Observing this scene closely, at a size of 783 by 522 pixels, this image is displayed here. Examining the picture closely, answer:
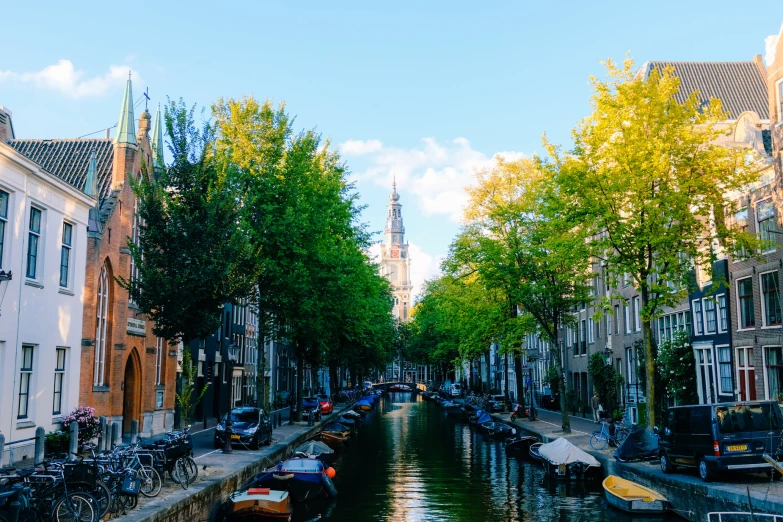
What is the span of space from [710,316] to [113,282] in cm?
2815

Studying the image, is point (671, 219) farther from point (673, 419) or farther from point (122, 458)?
point (122, 458)

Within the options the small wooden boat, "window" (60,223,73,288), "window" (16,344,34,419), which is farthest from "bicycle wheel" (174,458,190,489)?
the small wooden boat

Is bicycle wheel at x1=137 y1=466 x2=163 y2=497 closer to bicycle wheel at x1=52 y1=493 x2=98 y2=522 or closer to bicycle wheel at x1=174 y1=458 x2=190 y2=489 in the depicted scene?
bicycle wheel at x1=174 y1=458 x2=190 y2=489

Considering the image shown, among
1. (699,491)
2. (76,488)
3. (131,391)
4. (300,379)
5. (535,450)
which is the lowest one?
(535,450)

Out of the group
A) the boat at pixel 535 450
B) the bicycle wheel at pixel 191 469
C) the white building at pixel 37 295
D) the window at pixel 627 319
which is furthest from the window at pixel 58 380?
the window at pixel 627 319

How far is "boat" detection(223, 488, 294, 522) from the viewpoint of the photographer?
19.0 metres

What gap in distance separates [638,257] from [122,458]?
19074mm

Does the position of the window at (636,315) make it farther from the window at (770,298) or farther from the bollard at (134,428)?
the bollard at (134,428)

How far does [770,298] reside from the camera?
30.1m

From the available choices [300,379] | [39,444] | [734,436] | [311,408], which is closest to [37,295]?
[39,444]

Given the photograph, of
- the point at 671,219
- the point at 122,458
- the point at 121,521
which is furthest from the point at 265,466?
the point at 671,219

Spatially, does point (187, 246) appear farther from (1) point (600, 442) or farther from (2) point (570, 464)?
(1) point (600, 442)

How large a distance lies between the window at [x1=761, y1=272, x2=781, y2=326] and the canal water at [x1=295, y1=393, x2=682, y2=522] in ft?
35.3

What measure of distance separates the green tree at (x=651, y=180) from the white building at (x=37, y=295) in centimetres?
1840
